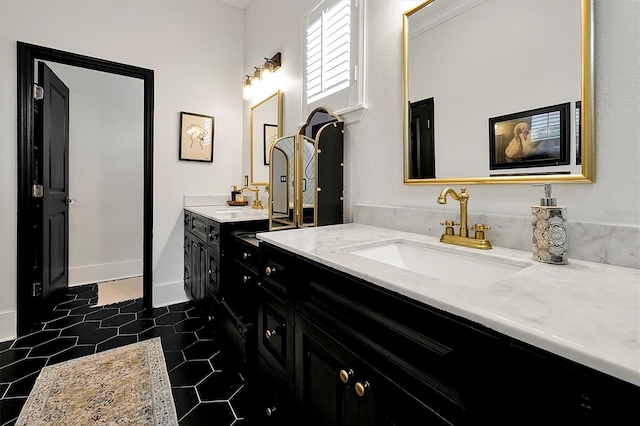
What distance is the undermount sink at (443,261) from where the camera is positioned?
913 mm

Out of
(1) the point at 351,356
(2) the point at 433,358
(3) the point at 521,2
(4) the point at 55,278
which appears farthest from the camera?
(4) the point at 55,278

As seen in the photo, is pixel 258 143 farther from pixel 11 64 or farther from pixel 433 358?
pixel 433 358

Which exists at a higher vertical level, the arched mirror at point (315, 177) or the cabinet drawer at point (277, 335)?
the arched mirror at point (315, 177)

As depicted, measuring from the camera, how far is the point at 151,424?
1.33 meters

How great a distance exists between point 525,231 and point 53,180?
343cm

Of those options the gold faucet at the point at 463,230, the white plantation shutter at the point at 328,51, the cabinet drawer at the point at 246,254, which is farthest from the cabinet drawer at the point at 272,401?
the white plantation shutter at the point at 328,51

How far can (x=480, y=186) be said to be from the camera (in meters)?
1.15

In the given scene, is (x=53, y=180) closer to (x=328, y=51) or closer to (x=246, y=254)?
(x=246, y=254)

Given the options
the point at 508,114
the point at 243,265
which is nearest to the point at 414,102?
the point at 508,114

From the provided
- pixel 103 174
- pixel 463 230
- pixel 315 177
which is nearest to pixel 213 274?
pixel 315 177

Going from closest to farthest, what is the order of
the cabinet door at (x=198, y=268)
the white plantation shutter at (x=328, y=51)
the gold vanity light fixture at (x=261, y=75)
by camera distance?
1. the white plantation shutter at (x=328, y=51)
2. the cabinet door at (x=198, y=268)
3. the gold vanity light fixture at (x=261, y=75)

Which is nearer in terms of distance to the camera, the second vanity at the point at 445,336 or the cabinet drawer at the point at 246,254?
the second vanity at the point at 445,336

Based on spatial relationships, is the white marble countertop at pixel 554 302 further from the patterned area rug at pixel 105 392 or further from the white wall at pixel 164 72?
the white wall at pixel 164 72

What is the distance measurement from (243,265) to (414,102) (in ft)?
4.08
